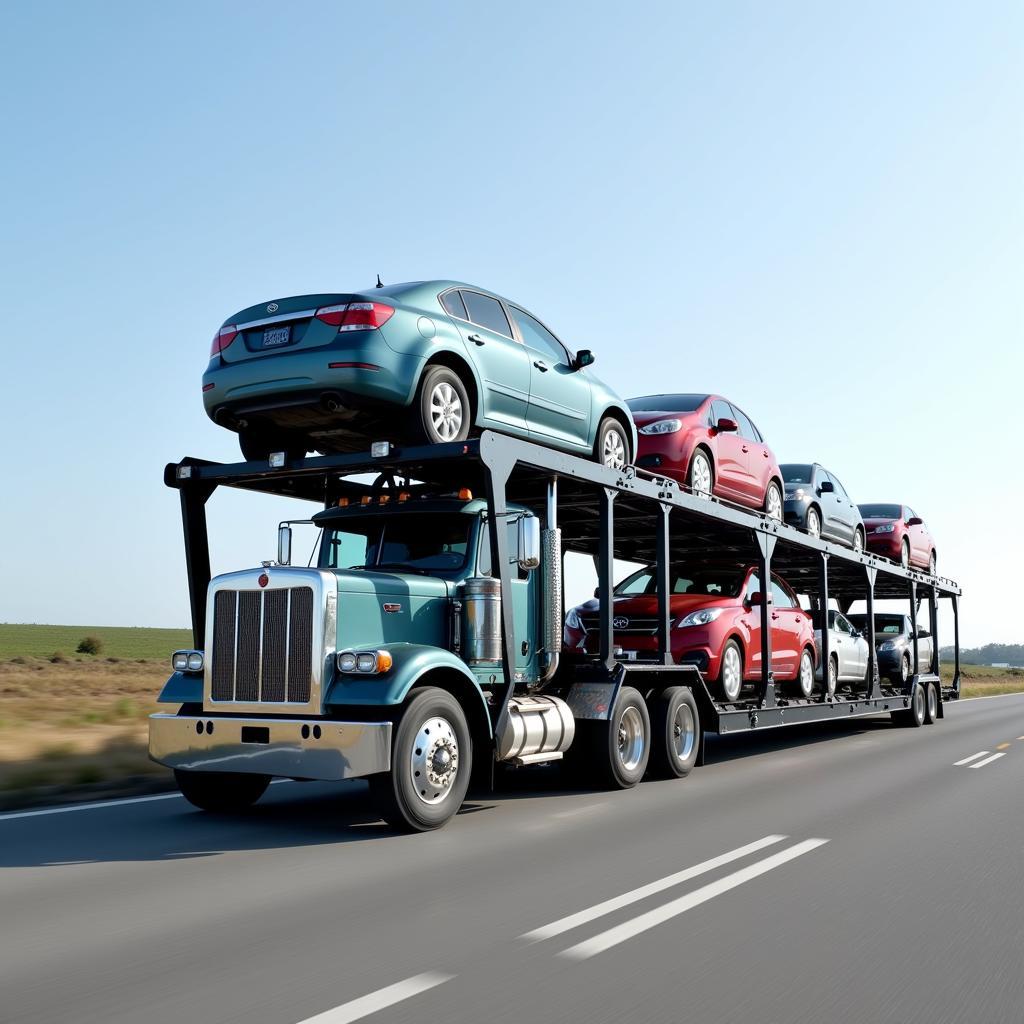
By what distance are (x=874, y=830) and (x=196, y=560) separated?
18.8 ft

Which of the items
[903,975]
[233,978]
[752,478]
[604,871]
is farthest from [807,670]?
[233,978]

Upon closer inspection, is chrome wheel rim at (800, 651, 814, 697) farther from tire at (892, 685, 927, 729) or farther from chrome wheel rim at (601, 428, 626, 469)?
tire at (892, 685, 927, 729)

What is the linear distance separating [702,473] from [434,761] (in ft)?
21.4

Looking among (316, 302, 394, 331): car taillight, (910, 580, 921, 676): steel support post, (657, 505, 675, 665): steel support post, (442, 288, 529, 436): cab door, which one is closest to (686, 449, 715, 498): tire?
(657, 505, 675, 665): steel support post

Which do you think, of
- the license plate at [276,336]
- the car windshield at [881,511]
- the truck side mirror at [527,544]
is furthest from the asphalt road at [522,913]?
the car windshield at [881,511]

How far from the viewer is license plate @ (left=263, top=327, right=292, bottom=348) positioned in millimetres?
8945

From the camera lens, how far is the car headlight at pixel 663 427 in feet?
42.9

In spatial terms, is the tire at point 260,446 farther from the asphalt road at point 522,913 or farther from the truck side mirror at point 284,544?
the asphalt road at point 522,913

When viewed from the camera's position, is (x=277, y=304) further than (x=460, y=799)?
Yes

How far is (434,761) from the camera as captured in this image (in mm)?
7887

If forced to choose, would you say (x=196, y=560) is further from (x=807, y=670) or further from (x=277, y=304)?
(x=807, y=670)

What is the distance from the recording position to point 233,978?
443 cm

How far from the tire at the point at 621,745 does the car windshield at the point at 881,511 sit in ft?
43.5

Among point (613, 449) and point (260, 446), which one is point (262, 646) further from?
point (613, 449)
